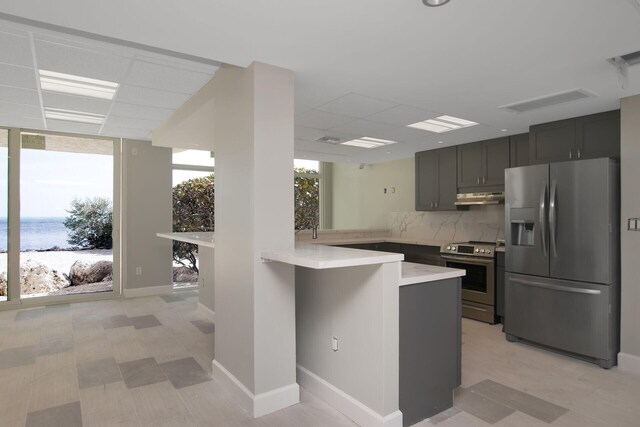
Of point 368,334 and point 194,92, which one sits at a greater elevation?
point 194,92

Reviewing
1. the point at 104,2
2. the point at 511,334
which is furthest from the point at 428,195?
the point at 104,2

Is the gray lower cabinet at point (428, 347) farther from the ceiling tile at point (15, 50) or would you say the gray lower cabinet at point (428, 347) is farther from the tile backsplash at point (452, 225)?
the tile backsplash at point (452, 225)

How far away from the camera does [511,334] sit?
12.8 feet

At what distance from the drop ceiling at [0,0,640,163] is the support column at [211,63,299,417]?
0.26 meters

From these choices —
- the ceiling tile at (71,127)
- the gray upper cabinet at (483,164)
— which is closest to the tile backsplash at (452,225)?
the gray upper cabinet at (483,164)

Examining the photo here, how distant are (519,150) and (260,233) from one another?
374 centimetres

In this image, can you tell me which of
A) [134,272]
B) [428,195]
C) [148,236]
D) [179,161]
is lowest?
[134,272]

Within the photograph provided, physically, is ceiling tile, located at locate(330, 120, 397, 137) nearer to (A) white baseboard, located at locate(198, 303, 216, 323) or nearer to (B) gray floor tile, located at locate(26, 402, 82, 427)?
(A) white baseboard, located at locate(198, 303, 216, 323)

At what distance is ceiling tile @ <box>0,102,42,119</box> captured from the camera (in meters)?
3.98

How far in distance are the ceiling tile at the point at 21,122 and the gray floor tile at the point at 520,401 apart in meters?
5.49

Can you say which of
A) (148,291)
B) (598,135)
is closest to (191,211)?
(148,291)

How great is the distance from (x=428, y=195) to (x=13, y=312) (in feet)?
19.7

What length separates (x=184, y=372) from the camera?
123 inches

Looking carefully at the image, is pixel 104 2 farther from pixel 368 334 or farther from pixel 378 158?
pixel 378 158
